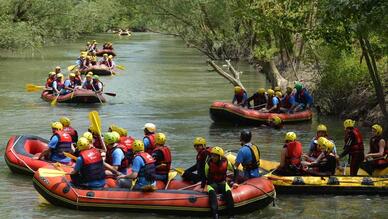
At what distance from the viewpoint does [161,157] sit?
436 inches

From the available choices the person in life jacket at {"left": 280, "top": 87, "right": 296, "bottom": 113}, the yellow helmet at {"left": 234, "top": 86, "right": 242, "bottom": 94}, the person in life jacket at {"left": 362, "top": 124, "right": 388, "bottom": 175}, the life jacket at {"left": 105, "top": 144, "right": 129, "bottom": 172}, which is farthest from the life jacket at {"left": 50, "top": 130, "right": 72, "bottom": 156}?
the person in life jacket at {"left": 280, "top": 87, "right": 296, "bottom": 113}

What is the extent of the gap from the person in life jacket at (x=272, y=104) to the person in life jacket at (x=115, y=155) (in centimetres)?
863

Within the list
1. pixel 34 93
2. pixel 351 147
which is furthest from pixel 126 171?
pixel 34 93

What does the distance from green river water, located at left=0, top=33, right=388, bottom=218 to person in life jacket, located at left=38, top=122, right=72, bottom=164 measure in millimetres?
769

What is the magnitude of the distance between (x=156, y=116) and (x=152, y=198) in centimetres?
1090

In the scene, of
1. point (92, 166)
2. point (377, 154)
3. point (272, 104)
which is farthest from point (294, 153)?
point (272, 104)

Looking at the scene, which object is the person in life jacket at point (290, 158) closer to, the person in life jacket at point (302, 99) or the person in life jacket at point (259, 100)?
the person in life jacket at point (259, 100)

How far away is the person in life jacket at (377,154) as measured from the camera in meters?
12.6

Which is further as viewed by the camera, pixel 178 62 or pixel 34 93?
pixel 178 62

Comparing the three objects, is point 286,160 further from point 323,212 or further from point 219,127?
point 219,127

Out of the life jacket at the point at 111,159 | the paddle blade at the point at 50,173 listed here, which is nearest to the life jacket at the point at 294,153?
the life jacket at the point at 111,159

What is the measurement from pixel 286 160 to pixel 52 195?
4.14 meters

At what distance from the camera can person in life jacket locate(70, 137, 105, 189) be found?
10609 mm

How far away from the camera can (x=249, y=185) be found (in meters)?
10.9
